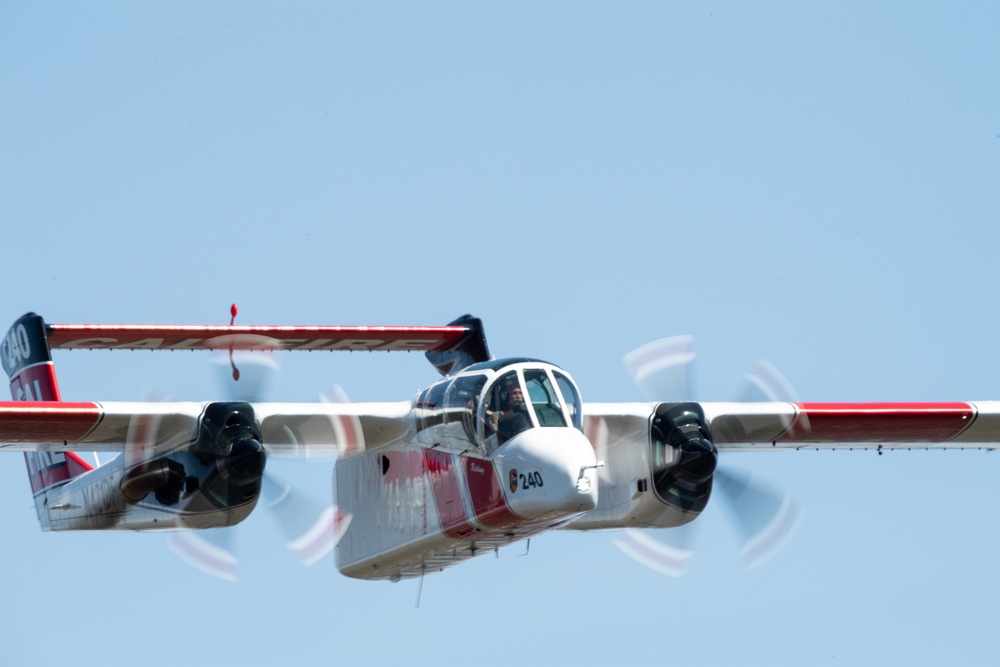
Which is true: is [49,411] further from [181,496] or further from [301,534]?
[301,534]

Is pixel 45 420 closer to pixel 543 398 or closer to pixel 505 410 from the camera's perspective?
pixel 505 410

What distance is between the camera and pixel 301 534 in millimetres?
22375

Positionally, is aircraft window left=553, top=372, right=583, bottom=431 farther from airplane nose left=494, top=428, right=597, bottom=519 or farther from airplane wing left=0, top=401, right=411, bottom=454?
airplane wing left=0, top=401, right=411, bottom=454

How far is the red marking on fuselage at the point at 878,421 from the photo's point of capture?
2542 centimetres

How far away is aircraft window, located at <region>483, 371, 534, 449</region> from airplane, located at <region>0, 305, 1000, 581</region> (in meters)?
0.02

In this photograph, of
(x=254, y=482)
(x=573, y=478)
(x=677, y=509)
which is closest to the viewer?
(x=573, y=478)

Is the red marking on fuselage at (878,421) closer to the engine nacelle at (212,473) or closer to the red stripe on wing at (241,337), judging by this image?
the red stripe on wing at (241,337)

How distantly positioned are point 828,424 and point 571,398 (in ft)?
20.1

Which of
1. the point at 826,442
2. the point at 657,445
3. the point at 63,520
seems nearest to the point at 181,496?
the point at 63,520

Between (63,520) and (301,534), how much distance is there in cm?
400

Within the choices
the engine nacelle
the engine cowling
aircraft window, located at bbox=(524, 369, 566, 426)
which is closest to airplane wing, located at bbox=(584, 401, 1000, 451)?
the engine cowling

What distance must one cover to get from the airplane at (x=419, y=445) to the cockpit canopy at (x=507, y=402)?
0.08 ft

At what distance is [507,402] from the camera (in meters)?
20.8

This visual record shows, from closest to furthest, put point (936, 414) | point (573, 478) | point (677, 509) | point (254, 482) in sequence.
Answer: point (573, 478) → point (254, 482) → point (677, 509) → point (936, 414)
